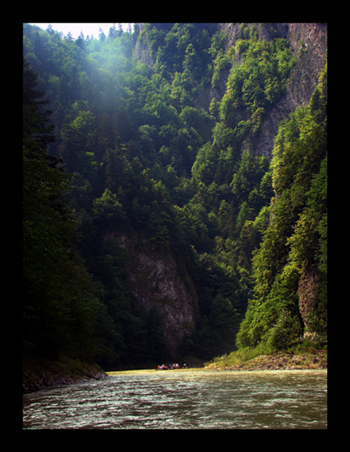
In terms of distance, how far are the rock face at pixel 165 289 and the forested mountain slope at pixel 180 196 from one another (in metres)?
0.36

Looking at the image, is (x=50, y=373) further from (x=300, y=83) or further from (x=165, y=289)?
(x=300, y=83)

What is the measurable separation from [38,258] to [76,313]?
47.5 feet

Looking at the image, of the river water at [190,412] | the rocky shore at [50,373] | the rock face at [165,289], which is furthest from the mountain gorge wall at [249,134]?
the river water at [190,412]

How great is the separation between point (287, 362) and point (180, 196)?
10126cm

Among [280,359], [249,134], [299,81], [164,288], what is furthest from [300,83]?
[280,359]

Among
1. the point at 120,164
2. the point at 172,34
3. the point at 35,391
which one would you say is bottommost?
the point at 35,391

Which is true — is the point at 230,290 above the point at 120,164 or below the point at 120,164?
below

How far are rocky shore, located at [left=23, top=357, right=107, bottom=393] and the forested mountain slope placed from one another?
107 cm

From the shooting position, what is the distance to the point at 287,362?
39.8m

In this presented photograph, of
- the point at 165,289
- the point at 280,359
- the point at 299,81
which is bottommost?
the point at 280,359

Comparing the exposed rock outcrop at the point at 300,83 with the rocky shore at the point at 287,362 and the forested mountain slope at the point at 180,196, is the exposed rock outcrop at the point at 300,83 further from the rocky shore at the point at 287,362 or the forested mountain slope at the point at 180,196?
the rocky shore at the point at 287,362

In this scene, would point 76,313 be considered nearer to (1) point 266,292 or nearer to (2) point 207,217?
(1) point 266,292
